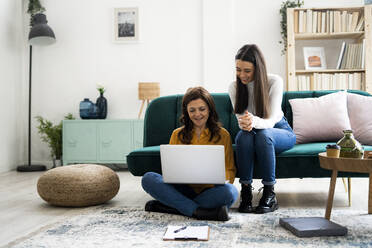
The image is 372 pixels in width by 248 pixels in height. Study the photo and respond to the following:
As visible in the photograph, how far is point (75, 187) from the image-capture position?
2.59 meters

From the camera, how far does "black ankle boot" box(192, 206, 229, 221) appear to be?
7.02ft

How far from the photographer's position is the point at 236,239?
5.89ft

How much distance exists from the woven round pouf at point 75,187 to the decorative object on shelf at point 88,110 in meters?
2.26

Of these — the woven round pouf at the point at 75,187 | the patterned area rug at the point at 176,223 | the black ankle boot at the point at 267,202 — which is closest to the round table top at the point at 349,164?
the patterned area rug at the point at 176,223

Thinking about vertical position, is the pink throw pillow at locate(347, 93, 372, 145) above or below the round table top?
above

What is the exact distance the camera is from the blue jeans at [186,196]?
7.22ft

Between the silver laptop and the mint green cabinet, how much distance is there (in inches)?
101

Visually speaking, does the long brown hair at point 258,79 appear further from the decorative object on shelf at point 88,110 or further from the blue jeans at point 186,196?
the decorative object on shelf at point 88,110

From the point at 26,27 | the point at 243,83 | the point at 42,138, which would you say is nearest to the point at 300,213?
the point at 243,83

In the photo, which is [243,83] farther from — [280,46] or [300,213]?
[280,46]

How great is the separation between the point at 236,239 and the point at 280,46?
349 centimetres

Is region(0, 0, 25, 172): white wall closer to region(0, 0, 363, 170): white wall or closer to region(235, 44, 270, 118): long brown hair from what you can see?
region(0, 0, 363, 170): white wall

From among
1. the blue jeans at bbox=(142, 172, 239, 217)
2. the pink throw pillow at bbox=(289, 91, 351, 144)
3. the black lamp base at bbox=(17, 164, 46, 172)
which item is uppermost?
the pink throw pillow at bbox=(289, 91, 351, 144)

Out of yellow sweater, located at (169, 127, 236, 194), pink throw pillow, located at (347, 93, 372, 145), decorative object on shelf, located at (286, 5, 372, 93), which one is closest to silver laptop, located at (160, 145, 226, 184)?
yellow sweater, located at (169, 127, 236, 194)
